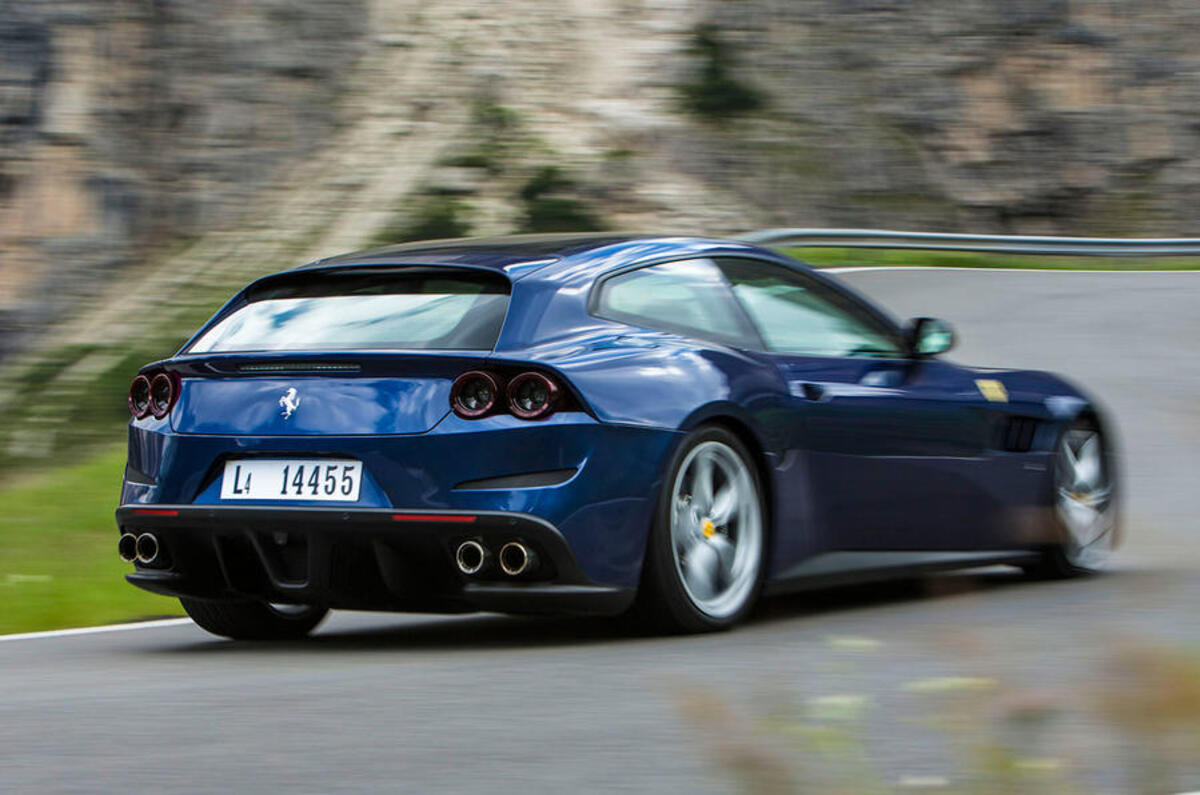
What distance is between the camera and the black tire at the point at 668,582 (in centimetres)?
596

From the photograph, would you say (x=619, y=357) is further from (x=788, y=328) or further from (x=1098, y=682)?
(x=1098, y=682)

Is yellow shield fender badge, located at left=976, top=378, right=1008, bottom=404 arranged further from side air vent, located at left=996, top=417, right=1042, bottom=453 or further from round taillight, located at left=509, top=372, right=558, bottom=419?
round taillight, located at left=509, top=372, right=558, bottom=419

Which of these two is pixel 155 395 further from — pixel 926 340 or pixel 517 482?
pixel 926 340

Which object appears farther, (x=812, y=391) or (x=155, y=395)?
(x=812, y=391)

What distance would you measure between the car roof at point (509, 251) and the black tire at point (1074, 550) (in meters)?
1.86

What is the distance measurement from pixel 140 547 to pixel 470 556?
1.22 metres

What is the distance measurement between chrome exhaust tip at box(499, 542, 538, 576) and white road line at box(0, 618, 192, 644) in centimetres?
230

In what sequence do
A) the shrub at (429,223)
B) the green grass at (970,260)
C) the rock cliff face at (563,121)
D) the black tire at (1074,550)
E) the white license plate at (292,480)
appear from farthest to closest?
the rock cliff face at (563,121)
the shrub at (429,223)
the green grass at (970,260)
the black tire at (1074,550)
the white license plate at (292,480)

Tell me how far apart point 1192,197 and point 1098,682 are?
1289 inches

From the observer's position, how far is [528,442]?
5.76 meters

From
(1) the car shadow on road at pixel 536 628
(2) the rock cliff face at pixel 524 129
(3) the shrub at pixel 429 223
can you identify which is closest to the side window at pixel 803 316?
(1) the car shadow on road at pixel 536 628

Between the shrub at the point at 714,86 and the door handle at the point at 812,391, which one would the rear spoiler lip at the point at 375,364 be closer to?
the door handle at the point at 812,391

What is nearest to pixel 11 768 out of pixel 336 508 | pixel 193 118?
pixel 336 508

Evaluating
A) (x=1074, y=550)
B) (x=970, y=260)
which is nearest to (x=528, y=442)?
(x=1074, y=550)
